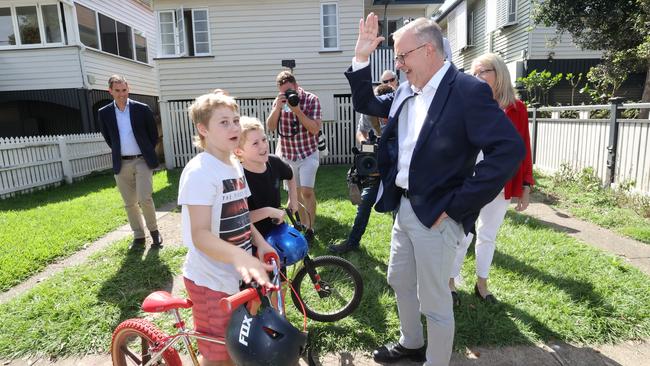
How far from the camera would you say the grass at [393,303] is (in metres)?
2.89

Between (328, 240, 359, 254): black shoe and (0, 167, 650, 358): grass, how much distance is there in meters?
0.12

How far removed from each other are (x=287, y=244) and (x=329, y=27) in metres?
12.1

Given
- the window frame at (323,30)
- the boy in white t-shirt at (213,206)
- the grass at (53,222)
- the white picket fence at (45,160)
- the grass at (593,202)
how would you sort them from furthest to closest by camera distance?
1. the window frame at (323,30)
2. the white picket fence at (45,160)
3. the grass at (593,202)
4. the grass at (53,222)
5. the boy in white t-shirt at (213,206)

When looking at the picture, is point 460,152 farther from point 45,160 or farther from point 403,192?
point 45,160

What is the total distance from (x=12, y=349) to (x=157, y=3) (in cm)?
1308

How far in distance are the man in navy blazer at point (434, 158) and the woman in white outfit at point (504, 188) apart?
37.3 inches

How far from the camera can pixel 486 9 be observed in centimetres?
1730

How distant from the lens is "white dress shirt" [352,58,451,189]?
6.77ft

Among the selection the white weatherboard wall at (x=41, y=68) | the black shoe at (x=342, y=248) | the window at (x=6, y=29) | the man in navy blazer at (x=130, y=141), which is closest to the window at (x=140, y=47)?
the white weatherboard wall at (x=41, y=68)

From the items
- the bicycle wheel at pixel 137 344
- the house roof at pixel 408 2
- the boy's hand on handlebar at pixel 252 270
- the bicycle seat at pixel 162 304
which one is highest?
the house roof at pixel 408 2

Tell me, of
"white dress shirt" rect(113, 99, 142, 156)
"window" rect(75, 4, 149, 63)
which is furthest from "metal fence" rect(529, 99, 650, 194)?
"window" rect(75, 4, 149, 63)

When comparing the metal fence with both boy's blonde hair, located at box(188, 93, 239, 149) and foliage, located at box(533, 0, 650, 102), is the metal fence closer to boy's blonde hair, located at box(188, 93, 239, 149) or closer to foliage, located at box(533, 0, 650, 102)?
foliage, located at box(533, 0, 650, 102)

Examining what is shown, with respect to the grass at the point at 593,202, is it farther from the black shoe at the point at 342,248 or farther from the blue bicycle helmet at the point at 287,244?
the blue bicycle helmet at the point at 287,244

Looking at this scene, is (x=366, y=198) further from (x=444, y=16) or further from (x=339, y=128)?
(x=444, y=16)
